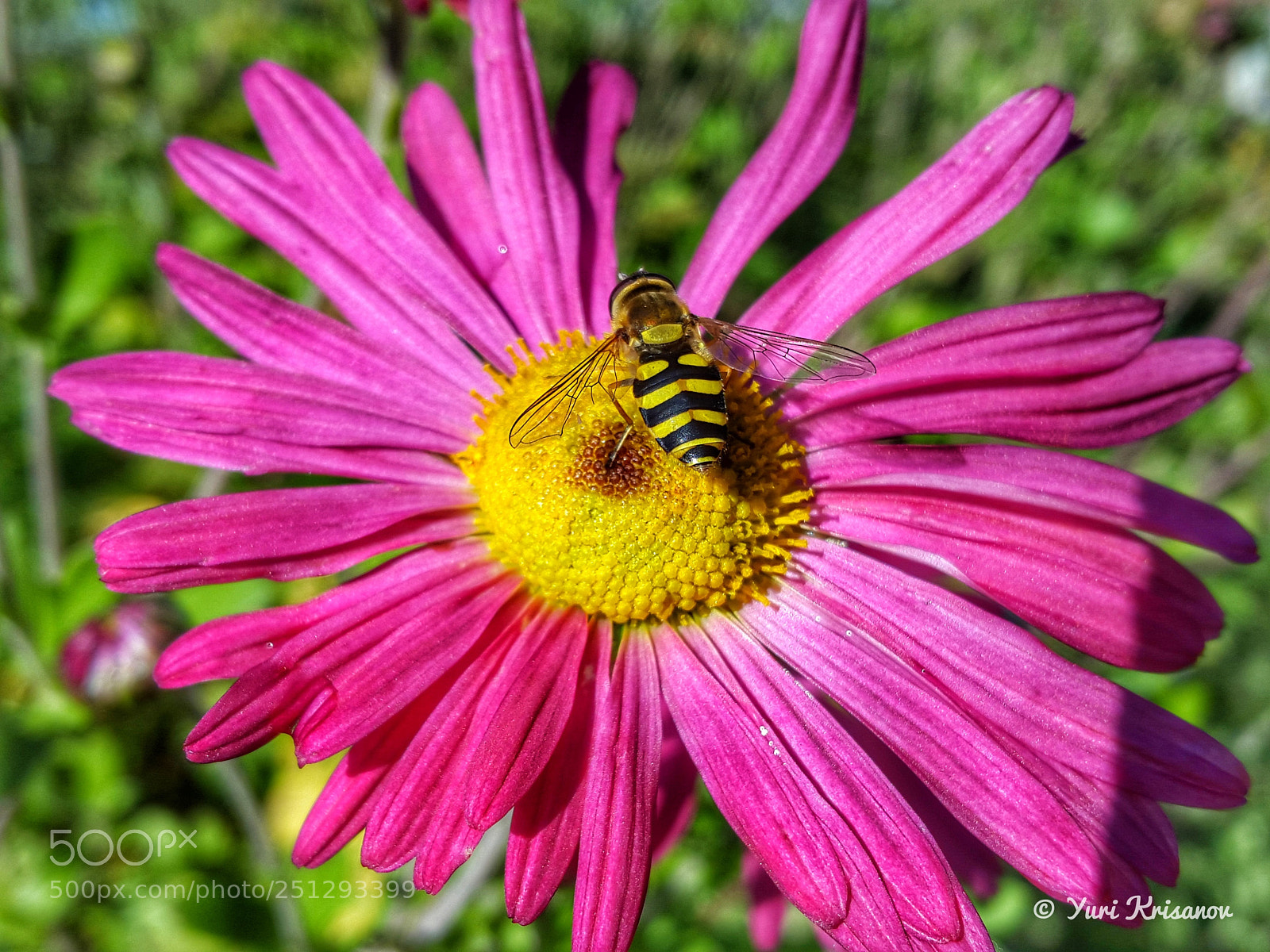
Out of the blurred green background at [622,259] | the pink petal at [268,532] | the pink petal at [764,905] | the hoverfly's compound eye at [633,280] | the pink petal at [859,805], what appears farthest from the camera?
the blurred green background at [622,259]

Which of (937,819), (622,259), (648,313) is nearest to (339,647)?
(648,313)

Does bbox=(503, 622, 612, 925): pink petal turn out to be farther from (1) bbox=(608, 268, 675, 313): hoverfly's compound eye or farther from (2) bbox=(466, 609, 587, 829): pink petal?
(1) bbox=(608, 268, 675, 313): hoverfly's compound eye

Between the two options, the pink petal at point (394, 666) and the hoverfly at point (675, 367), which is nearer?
the pink petal at point (394, 666)

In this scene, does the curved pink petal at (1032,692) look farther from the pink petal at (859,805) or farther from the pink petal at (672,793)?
the pink petal at (672,793)

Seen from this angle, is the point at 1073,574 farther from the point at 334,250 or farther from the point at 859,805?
the point at 334,250

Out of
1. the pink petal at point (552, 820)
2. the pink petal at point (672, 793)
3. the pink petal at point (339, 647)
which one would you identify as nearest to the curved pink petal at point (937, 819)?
the pink petal at point (672, 793)

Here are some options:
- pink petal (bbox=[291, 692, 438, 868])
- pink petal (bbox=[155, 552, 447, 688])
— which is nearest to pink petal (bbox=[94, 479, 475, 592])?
pink petal (bbox=[155, 552, 447, 688])

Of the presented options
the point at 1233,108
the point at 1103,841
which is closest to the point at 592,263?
the point at 1103,841
